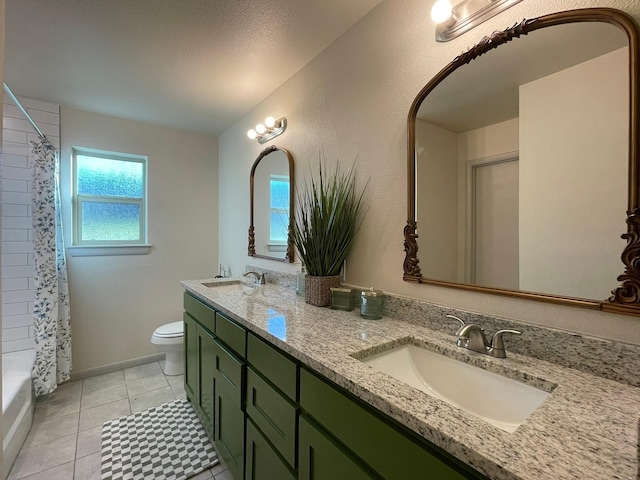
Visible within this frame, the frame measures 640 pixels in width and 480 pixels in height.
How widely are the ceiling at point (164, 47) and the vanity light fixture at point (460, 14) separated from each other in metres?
0.43

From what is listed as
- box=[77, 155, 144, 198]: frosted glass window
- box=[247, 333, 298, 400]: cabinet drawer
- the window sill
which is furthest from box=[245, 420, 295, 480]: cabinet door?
box=[77, 155, 144, 198]: frosted glass window

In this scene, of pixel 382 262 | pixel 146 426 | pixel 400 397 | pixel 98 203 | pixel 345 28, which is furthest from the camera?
pixel 98 203

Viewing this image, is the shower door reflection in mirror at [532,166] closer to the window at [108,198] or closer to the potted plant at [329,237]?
the potted plant at [329,237]

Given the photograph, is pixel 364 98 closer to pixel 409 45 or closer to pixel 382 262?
pixel 409 45

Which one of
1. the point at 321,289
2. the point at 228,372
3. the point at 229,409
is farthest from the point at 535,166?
the point at 229,409

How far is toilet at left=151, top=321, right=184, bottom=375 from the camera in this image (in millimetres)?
2404

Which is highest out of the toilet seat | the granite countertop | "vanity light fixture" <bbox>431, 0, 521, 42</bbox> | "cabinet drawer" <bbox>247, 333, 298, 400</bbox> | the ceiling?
the ceiling

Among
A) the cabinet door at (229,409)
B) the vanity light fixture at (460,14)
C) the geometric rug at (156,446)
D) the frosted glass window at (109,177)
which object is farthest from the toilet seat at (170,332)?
the vanity light fixture at (460,14)

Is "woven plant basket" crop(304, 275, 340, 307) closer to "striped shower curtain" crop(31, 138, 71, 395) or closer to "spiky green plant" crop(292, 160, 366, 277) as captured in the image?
"spiky green plant" crop(292, 160, 366, 277)

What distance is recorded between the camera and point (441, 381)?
909 millimetres

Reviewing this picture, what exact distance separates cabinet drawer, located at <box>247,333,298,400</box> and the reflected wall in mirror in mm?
867

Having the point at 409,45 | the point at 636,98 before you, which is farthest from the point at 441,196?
the point at 409,45

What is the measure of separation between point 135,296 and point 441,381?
2.84 meters

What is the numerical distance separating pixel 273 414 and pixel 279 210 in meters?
1.40
